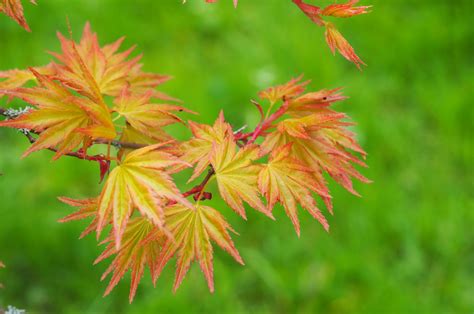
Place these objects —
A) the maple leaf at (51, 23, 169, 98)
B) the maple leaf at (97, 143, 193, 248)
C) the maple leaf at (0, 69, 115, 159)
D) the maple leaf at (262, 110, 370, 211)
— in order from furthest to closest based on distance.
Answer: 1. the maple leaf at (51, 23, 169, 98)
2. the maple leaf at (262, 110, 370, 211)
3. the maple leaf at (0, 69, 115, 159)
4. the maple leaf at (97, 143, 193, 248)

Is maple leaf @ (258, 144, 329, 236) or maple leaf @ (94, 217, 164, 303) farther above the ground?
maple leaf @ (258, 144, 329, 236)

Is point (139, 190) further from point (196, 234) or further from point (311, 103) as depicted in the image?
point (311, 103)

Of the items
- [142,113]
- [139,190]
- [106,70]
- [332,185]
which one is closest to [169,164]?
[139,190]

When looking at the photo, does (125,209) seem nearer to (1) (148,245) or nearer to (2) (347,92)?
(1) (148,245)

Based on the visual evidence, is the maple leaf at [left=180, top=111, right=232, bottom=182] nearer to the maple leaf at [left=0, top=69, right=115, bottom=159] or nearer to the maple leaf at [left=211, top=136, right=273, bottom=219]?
the maple leaf at [left=211, top=136, right=273, bottom=219]

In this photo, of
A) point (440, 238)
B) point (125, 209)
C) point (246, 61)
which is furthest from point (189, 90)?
point (125, 209)

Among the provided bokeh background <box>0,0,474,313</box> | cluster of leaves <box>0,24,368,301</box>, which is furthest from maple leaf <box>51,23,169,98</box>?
bokeh background <box>0,0,474,313</box>

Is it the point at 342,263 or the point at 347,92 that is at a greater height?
the point at 347,92
